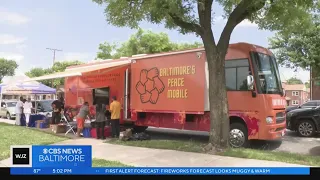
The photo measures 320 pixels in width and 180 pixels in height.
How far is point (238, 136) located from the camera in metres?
10.6

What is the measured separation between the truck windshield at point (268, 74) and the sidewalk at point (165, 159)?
2.84 meters

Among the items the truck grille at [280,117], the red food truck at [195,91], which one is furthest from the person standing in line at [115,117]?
the truck grille at [280,117]

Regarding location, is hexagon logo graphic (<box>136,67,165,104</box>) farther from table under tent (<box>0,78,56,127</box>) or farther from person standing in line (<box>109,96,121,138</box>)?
table under tent (<box>0,78,56,127</box>)

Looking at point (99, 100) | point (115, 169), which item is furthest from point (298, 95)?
point (115, 169)

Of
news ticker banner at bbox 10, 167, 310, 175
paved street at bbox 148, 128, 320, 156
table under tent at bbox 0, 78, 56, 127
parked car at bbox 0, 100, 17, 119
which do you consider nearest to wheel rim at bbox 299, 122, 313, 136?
paved street at bbox 148, 128, 320, 156

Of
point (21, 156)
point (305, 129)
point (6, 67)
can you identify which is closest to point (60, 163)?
point (21, 156)

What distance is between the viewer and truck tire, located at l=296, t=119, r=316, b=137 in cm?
1284

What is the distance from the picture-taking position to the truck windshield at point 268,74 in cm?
1029

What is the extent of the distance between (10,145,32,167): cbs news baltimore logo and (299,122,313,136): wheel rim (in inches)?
402

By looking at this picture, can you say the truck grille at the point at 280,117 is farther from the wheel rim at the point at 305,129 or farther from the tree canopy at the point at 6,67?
the tree canopy at the point at 6,67

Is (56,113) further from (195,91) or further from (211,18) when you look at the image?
(211,18)

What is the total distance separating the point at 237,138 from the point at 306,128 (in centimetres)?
397

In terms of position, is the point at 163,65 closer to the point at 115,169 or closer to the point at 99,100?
the point at 99,100

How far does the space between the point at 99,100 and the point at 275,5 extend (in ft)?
28.2
